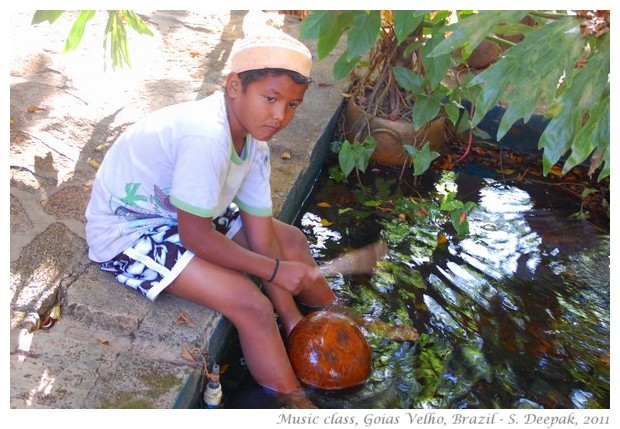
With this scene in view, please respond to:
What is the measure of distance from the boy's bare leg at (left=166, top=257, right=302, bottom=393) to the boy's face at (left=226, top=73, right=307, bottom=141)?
582 mm

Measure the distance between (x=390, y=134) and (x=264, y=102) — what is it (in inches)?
98.6

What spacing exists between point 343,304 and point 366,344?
51 cm

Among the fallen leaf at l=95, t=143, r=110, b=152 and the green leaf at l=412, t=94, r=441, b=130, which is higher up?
the green leaf at l=412, t=94, r=441, b=130

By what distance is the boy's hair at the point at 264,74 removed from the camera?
2875mm

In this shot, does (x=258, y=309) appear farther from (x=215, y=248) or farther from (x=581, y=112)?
(x=581, y=112)

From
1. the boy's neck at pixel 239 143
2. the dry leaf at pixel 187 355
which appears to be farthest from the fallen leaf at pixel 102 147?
the dry leaf at pixel 187 355

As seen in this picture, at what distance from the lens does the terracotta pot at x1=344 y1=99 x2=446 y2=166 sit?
208 inches

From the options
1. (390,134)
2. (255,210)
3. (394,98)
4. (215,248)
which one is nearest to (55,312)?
(215,248)

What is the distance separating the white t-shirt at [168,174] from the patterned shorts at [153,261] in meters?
0.04

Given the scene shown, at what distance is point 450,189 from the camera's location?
5.22m

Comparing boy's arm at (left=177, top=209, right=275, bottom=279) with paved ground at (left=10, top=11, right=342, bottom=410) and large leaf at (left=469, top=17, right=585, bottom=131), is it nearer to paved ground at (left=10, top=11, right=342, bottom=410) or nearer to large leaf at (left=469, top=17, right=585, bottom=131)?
paved ground at (left=10, top=11, right=342, bottom=410)

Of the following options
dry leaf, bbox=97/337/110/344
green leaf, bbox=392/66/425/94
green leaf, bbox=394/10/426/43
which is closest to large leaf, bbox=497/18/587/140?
green leaf, bbox=394/10/426/43

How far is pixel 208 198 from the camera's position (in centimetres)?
283
